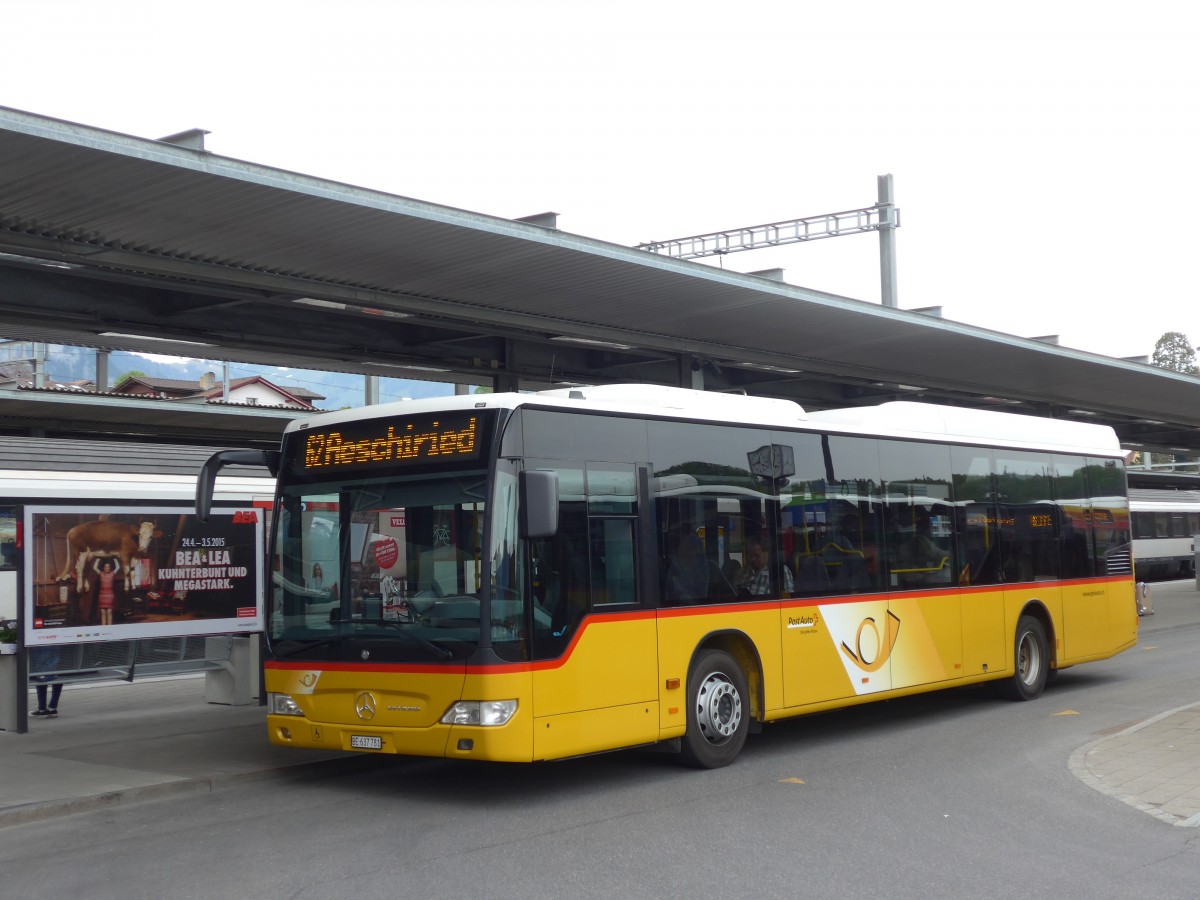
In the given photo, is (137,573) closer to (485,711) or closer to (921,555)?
(485,711)

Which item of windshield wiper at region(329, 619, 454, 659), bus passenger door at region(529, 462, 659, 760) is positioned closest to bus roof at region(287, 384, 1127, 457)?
bus passenger door at region(529, 462, 659, 760)

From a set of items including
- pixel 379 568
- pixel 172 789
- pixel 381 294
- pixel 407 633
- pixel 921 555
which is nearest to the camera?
pixel 407 633

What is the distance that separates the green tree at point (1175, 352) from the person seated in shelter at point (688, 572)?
300 ft

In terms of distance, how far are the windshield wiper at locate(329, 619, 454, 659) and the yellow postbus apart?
0.03 meters

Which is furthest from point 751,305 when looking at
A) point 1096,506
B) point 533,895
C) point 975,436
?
point 533,895

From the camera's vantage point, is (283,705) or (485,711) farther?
(283,705)

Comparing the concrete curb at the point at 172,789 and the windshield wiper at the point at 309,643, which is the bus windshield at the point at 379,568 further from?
the concrete curb at the point at 172,789

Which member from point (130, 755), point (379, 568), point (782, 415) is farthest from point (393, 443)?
point (130, 755)

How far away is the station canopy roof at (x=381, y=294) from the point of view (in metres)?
11.0

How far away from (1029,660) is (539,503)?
8.49 meters

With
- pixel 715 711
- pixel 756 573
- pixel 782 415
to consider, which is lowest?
pixel 715 711

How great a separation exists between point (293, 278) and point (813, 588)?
6.56 m

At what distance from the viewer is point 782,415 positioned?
12.0 metres

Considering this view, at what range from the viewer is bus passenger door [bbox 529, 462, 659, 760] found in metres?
9.27
